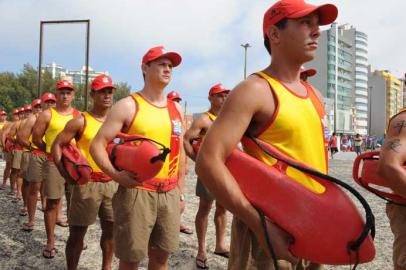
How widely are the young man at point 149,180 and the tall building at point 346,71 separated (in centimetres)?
9607

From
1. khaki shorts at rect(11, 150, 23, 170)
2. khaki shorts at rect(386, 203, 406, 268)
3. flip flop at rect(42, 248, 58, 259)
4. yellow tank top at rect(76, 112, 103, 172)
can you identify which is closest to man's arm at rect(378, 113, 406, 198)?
khaki shorts at rect(386, 203, 406, 268)

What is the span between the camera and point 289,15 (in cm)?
183

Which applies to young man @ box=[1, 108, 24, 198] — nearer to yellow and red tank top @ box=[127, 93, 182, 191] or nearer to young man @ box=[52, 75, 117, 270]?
young man @ box=[52, 75, 117, 270]

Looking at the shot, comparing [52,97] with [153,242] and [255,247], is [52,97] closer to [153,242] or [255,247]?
[153,242]

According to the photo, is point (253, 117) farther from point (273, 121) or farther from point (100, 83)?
point (100, 83)

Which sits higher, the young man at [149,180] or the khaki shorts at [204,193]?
the young man at [149,180]

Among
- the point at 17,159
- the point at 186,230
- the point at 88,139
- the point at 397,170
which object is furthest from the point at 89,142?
the point at 17,159

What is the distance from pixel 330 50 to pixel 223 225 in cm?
10885

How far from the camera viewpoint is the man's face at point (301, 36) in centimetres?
185

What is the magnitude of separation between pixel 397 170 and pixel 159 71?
6.73 ft

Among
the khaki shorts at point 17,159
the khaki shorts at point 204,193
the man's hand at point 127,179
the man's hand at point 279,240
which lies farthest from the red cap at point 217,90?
the khaki shorts at point 17,159

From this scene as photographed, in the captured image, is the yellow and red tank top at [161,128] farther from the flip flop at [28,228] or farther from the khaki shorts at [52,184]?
the flip flop at [28,228]

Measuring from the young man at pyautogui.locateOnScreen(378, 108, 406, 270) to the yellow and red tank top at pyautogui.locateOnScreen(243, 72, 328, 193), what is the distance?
971 mm

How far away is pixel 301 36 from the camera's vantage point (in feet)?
6.09
